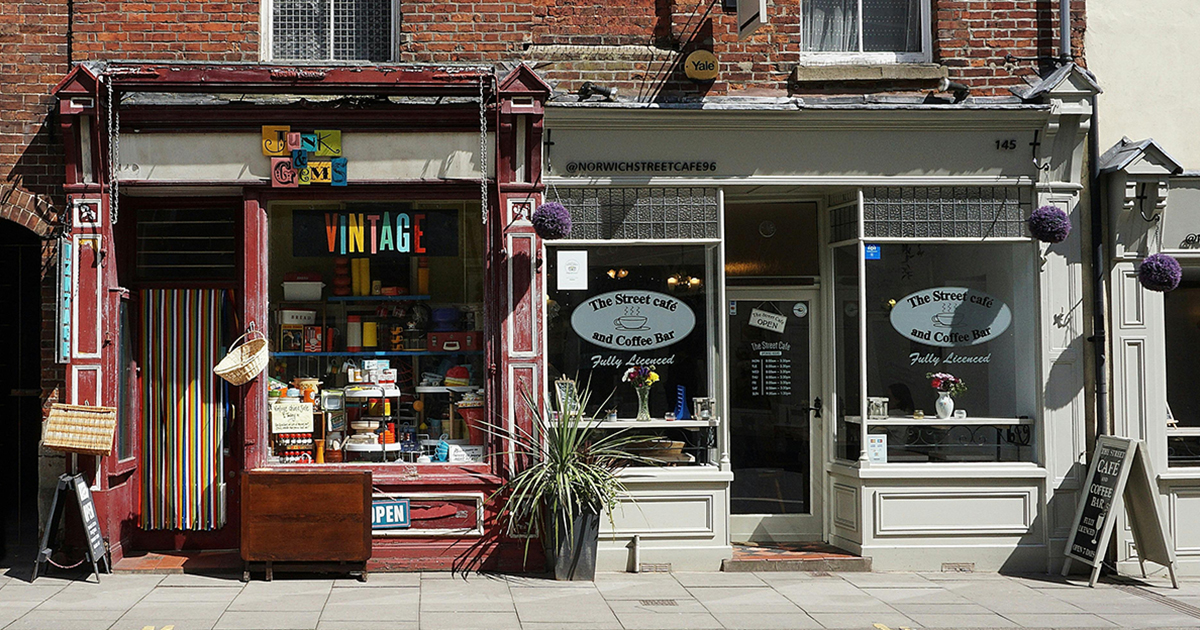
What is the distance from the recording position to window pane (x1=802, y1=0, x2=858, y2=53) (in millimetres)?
9414

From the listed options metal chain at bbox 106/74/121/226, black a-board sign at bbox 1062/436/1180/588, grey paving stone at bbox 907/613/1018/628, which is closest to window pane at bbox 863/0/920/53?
black a-board sign at bbox 1062/436/1180/588

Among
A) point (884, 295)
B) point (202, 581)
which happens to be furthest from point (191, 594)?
point (884, 295)

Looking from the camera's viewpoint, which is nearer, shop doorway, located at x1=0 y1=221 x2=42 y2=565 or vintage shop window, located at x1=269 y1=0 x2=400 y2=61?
vintage shop window, located at x1=269 y1=0 x2=400 y2=61

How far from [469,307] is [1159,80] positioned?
6537mm

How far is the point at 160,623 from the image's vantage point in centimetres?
695

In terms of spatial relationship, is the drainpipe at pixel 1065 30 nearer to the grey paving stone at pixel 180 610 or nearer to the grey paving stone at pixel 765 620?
the grey paving stone at pixel 765 620

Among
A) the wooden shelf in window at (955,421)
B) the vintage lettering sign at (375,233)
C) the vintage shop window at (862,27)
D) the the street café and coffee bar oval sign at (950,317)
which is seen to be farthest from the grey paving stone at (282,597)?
the vintage shop window at (862,27)

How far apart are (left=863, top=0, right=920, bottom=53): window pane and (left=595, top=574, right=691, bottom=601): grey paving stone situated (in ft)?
16.5

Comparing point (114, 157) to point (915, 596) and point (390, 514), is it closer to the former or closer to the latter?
point (390, 514)

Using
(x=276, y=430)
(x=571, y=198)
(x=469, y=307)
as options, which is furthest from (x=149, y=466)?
(x=571, y=198)

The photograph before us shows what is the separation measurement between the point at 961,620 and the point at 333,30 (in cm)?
→ 700

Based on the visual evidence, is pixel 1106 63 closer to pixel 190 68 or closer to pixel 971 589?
pixel 971 589

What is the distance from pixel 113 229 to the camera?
8594mm

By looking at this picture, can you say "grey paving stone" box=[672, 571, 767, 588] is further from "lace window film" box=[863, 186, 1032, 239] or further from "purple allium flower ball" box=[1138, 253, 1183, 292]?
"purple allium flower ball" box=[1138, 253, 1183, 292]
